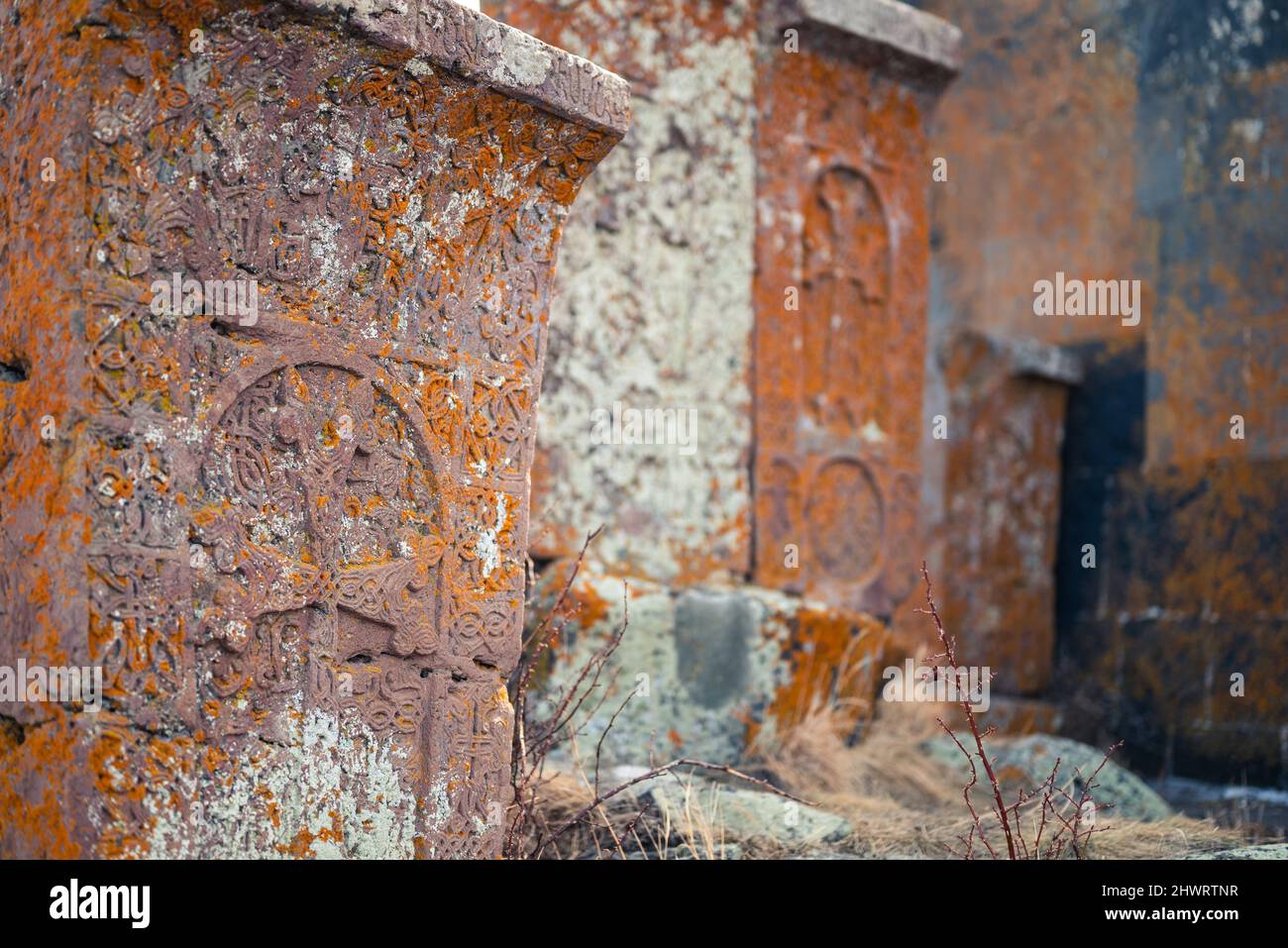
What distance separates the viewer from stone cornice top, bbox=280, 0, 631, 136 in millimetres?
2193

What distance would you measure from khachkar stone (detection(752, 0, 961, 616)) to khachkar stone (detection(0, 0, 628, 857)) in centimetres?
229

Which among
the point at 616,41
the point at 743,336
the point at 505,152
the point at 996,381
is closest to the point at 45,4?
the point at 505,152

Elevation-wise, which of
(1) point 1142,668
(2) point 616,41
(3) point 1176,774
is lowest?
(3) point 1176,774

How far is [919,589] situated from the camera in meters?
5.30

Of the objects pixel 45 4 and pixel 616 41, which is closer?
pixel 45 4

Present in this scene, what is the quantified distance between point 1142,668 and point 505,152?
4012mm

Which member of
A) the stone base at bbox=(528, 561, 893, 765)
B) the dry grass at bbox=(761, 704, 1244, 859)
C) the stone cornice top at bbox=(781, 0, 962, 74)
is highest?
the stone cornice top at bbox=(781, 0, 962, 74)

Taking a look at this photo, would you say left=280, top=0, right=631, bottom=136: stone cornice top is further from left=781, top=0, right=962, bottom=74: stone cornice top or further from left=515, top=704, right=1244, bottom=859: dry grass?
left=781, top=0, right=962, bottom=74: stone cornice top

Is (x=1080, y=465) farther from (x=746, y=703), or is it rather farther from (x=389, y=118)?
(x=389, y=118)

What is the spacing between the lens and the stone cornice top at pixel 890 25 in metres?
4.78

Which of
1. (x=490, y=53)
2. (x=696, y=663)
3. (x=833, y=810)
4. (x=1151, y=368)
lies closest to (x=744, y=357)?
(x=696, y=663)

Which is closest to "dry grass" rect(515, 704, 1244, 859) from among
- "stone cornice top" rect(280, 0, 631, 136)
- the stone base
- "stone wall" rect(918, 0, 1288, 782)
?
the stone base

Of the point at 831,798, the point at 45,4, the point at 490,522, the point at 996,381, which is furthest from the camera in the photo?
the point at 996,381

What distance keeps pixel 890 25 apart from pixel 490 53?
9.67 ft
